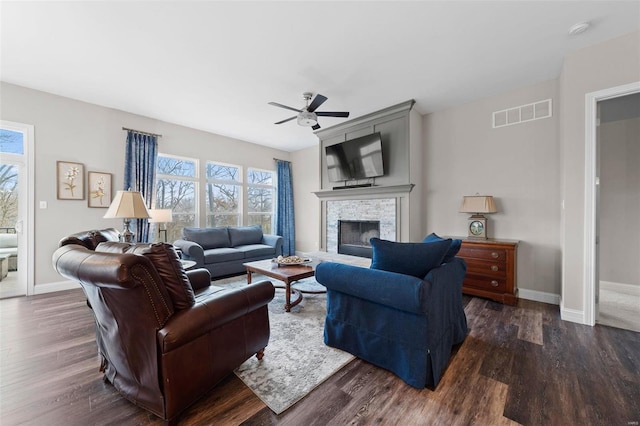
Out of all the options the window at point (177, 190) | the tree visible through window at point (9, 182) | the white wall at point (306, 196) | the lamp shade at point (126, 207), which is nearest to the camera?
the lamp shade at point (126, 207)

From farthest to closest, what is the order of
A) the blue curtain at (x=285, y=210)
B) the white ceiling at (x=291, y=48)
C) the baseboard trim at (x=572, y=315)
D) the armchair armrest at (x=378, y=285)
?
the blue curtain at (x=285, y=210)
the baseboard trim at (x=572, y=315)
the white ceiling at (x=291, y=48)
the armchair armrest at (x=378, y=285)

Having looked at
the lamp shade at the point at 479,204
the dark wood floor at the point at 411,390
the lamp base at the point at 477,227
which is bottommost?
the dark wood floor at the point at 411,390

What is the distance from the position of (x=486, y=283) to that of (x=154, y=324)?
3.63m

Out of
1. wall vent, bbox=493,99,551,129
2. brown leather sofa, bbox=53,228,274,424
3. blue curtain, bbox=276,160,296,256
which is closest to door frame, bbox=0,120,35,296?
brown leather sofa, bbox=53,228,274,424

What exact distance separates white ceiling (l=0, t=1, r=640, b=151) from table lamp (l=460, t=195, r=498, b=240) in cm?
153

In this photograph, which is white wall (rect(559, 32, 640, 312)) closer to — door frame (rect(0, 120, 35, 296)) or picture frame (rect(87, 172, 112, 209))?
picture frame (rect(87, 172, 112, 209))

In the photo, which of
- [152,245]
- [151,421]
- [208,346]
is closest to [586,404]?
[208,346]

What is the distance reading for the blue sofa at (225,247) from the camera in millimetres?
4086

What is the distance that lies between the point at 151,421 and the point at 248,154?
208 inches

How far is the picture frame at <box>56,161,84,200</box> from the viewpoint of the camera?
3732mm

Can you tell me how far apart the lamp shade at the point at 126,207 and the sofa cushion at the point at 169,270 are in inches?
64.6

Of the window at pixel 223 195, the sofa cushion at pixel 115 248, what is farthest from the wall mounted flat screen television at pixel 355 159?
the sofa cushion at pixel 115 248

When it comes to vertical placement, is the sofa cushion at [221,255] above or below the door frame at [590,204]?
below

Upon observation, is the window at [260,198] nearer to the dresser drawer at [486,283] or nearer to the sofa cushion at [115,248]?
the sofa cushion at [115,248]
